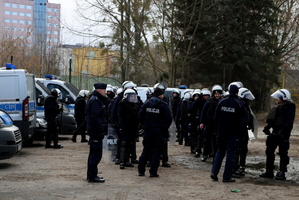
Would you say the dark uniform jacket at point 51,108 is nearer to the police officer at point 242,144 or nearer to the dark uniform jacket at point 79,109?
the dark uniform jacket at point 79,109

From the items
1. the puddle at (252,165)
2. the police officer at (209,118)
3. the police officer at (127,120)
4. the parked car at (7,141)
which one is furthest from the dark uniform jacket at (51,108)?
the police officer at (209,118)

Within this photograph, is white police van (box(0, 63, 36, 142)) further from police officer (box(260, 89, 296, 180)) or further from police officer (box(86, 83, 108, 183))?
police officer (box(260, 89, 296, 180))

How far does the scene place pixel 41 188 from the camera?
8.33 metres

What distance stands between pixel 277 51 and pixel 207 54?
5.17 m

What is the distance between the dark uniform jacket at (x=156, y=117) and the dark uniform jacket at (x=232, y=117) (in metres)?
1.10

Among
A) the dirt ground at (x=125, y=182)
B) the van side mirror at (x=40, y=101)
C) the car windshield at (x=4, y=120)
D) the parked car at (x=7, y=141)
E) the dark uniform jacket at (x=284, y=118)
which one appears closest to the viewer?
the dirt ground at (x=125, y=182)

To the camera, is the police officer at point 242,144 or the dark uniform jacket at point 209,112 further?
the dark uniform jacket at point 209,112

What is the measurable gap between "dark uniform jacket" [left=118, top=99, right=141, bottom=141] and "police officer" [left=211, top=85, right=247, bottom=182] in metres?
2.21

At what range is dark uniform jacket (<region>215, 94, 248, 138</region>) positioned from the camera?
30.8 feet

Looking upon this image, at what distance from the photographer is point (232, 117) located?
30.9ft

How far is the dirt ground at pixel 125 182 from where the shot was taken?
796 centimetres

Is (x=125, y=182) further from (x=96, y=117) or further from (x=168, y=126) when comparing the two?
(x=168, y=126)

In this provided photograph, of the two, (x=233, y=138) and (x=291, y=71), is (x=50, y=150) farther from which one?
(x=291, y=71)

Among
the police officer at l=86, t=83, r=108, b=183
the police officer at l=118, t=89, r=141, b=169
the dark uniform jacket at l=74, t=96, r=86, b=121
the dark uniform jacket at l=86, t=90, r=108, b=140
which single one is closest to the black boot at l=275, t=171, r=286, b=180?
the police officer at l=118, t=89, r=141, b=169
